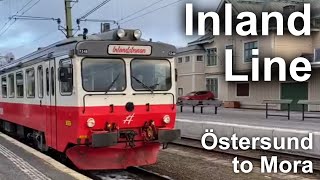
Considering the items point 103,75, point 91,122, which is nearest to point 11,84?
point 103,75

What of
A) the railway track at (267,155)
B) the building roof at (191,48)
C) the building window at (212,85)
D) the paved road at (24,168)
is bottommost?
the railway track at (267,155)

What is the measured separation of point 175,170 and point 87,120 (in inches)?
113

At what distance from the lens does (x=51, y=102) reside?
419 inches

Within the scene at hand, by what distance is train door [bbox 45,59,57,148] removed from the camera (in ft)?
34.2

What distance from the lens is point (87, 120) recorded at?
920 cm

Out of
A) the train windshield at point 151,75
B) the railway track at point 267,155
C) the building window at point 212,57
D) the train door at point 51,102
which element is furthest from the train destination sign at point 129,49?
the building window at point 212,57

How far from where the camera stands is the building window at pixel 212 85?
4581cm

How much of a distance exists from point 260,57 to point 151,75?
20.0 m

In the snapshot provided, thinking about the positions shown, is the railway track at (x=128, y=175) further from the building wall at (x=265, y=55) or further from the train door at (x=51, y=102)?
the building wall at (x=265, y=55)

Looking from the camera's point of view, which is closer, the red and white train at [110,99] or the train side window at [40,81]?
the red and white train at [110,99]

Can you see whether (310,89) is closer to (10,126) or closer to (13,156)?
(10,126)

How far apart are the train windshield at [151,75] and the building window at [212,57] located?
3551 cm

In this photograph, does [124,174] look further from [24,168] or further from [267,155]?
[267,155]

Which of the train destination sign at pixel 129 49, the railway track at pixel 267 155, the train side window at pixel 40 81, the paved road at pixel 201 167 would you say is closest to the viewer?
the train destination sign at pixel 129 49
